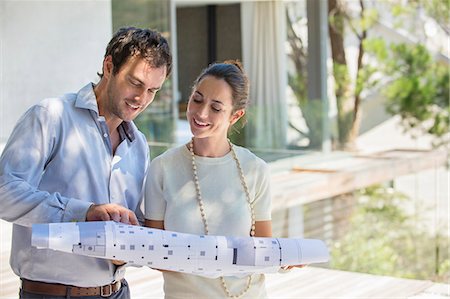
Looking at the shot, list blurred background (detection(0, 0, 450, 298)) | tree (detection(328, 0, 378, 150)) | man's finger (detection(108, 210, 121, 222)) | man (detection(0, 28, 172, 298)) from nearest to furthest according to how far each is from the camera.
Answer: man's finger (detection(108, 210, 121, 222)) < man (detection(0, 28, 172, 298)) < blurred background (detection(0, 0, 450, 298)) < tree (detection(328, 0, 378, 150))

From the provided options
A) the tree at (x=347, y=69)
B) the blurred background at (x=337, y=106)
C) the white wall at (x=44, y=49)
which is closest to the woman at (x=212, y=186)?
the white wall at (x=44, y=49)

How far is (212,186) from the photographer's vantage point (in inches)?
84.7

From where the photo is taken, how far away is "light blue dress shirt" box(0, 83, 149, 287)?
191 centimetres

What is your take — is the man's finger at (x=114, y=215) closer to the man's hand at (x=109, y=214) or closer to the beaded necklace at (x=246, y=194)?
the man's hand at (x=109, y=214)

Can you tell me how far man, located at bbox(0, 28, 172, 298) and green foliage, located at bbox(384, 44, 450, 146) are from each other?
10954mm

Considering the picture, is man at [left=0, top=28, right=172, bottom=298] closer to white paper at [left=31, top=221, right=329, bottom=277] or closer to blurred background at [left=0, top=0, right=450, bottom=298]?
white paper at [left=31, top=221, right=329, bottom=277]

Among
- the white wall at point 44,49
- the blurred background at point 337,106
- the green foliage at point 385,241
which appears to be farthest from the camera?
the green foliage at point 385,241

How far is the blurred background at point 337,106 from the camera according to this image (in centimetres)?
823

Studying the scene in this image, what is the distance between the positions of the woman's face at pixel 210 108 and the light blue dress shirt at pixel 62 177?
203mm

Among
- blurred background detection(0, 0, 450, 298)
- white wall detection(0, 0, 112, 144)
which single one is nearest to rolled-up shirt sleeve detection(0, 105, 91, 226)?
white wall detection(0, 0, 112, 144)

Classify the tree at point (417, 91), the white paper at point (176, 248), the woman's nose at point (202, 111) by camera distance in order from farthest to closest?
the tree at point (417, 91) < the woman's nose at point (202, 111) < the white paper at point (176, 248)

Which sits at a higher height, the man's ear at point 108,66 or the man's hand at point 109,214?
the man's ear at point 108,66

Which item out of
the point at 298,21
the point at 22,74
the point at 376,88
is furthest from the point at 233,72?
the point at 376,88

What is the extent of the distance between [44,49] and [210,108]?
356cm
